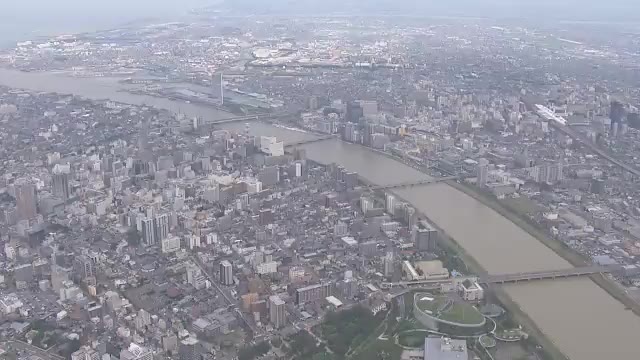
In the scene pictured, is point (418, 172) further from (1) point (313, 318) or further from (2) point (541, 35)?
(2) point (541, 35)

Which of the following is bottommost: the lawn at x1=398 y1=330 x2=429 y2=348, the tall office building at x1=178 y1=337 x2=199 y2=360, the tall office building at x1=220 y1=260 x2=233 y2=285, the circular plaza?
the lawn at x1=398 y1=330 x2=429 y2=348

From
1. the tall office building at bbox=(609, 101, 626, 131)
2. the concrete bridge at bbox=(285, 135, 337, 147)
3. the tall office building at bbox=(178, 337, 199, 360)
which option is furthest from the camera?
the tall office building at bbox=(609, 101, 626, 131)

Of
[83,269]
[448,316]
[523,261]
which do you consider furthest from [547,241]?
[83,269]

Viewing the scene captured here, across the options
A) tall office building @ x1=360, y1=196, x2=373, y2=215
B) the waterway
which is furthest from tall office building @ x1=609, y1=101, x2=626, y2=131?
the waterway

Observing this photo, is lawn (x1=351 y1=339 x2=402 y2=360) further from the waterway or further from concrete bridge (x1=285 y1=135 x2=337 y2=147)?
the waterway

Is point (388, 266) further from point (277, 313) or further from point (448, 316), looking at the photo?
point (277, 313)

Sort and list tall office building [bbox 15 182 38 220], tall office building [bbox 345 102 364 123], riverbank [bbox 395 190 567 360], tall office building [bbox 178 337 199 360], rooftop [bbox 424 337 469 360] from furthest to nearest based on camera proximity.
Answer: tall office building [bbox 345 102 364 123] < tall office building [bbox 15 182 38 220] < riverbank [bbox 395 190 567 360] < tall office building [bbox 178 337 199 360] < rooftop [bbox 424 337 469 360]

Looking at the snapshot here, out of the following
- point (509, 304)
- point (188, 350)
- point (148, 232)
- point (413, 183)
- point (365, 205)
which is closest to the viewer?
point (188, 350)
